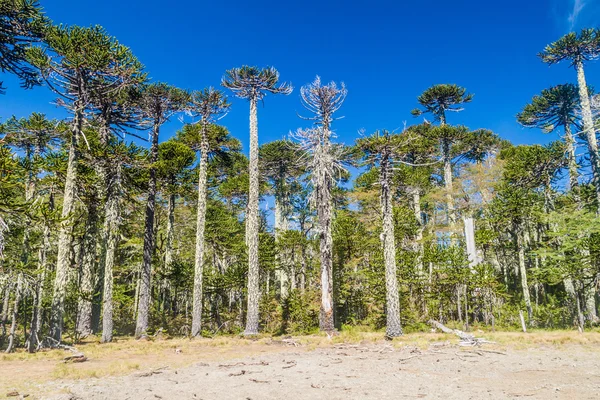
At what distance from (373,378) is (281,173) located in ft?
74.0

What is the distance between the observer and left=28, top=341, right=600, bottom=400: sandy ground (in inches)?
227

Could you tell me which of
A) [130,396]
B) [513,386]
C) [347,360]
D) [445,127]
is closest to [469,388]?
[513,386]

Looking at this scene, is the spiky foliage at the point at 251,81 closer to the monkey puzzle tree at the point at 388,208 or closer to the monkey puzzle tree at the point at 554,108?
the monkey puzzle tree at the point at 388,208

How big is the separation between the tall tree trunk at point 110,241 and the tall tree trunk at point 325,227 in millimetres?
8732

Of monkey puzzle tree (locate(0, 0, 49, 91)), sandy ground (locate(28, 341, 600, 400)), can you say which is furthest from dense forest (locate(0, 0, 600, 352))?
sandy ground (locate(28, 341, 600, 400))

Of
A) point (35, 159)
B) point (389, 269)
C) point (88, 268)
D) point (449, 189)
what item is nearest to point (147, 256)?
point (88, 268)

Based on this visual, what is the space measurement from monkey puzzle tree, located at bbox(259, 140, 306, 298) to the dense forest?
1.20 ft

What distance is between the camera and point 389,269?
47.4 ft

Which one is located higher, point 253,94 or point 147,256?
point 253,94

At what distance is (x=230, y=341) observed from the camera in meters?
14.7

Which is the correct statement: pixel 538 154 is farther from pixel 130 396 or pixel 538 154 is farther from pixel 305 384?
pixel 130 396

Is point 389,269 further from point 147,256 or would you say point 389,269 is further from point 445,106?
point 445,106

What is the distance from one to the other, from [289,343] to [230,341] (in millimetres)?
2659

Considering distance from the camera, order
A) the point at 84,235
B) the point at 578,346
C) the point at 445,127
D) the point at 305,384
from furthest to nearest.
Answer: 1. the point at 445,127
2. the point at 84,235
3. the point at 578,346
4. the point at 305,384
